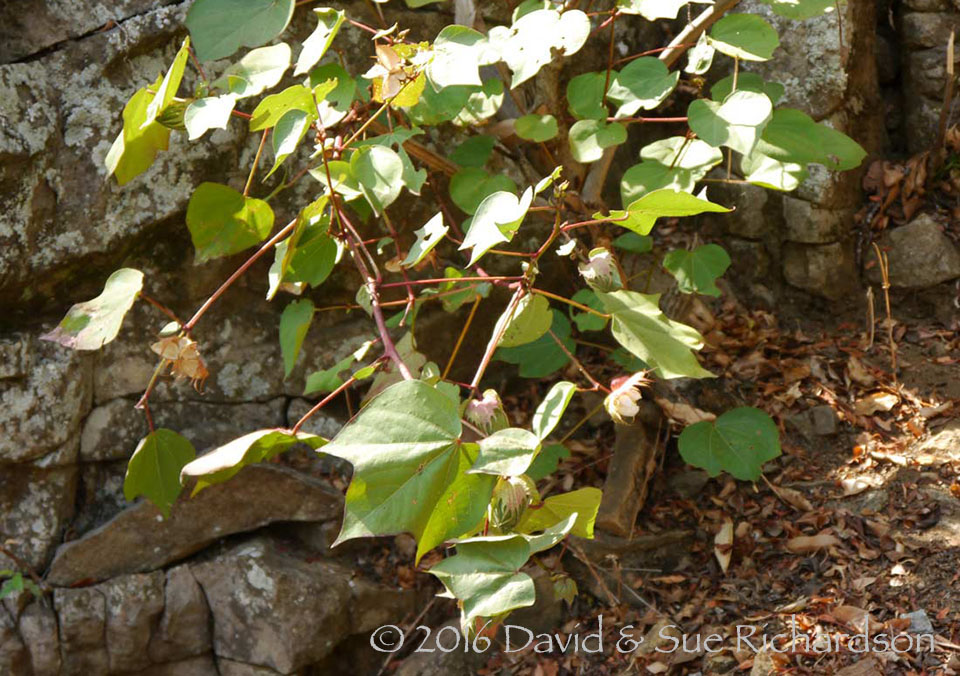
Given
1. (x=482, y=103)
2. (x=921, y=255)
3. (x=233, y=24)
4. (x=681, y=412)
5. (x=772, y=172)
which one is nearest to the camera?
(x=233, y=24)

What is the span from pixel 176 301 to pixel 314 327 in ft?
1.07

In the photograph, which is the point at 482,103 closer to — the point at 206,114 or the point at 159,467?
the point at 206,114

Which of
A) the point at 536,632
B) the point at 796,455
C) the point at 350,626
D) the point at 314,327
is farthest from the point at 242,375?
the point at 796,455

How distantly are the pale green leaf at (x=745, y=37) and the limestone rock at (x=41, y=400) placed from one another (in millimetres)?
1474

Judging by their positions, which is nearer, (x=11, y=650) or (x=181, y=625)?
(x=11, y=650)

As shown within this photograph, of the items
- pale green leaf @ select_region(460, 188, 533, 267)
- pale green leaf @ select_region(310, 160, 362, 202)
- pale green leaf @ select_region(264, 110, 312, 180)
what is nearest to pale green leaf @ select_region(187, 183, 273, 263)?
pale green leaf @ select_region(310, 160, 362, 202)

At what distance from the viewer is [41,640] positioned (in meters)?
1.87

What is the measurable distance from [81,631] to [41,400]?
490 mm

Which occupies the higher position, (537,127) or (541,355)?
(537,127)

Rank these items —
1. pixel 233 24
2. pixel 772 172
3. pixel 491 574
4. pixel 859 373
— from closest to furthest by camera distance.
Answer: pixel 491 574 → pixel 233 24 → pixel 772 172 → pixel 859 373

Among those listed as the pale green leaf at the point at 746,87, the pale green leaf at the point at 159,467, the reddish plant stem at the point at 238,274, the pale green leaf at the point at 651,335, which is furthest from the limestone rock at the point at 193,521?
the pale green leaf at the point at 746,87

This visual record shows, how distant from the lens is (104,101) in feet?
6.46

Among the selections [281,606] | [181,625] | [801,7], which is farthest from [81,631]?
[801,7]

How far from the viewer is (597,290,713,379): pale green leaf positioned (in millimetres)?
1354
